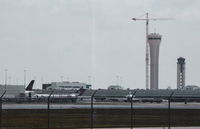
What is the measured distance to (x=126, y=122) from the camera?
46.4m

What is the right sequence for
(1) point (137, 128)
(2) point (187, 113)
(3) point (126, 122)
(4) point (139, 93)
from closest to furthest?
1. (1) point (137, 128)
2. (3) point (126, 122)
3. (2) point (187, 113)
4. (4) point (139, 93)

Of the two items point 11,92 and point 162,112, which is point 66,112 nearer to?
point 162,112

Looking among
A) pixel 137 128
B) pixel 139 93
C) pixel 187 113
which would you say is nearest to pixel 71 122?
pixel 137 128

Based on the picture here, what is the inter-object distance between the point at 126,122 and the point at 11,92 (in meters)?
108

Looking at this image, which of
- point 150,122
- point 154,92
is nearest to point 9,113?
point 150,122

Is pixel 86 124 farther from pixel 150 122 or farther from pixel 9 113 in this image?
pixel 9 113

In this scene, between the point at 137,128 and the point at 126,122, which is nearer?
the point at 137,128

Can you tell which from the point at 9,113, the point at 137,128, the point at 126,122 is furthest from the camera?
the point at 9,113

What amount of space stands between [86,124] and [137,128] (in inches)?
261

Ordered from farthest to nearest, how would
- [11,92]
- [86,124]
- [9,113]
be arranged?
1. [11,92]
2. [9,113]
3. [86,124]

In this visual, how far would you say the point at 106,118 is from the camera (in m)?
48.4

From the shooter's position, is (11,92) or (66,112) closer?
(66,112)

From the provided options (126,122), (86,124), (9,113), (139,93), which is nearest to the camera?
(86,124)

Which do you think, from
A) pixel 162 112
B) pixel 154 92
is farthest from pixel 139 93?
pixel 162 112
